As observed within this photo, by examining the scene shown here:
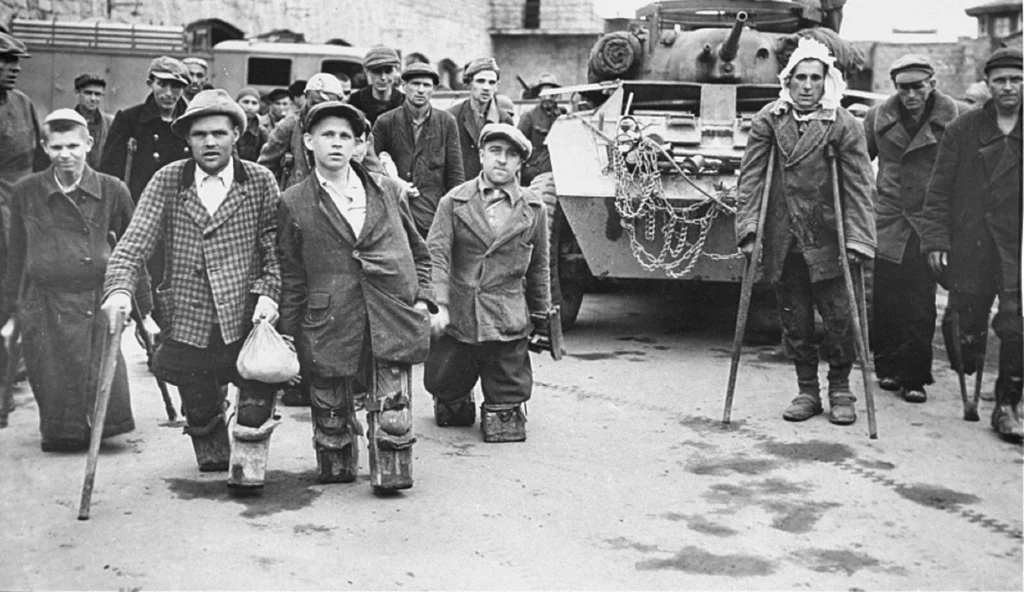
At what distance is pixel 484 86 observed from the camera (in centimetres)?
826

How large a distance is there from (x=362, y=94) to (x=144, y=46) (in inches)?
358

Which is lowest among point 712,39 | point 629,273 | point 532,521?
point 532,521

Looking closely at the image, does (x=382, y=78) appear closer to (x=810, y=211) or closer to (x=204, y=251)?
(x=810, y=211)

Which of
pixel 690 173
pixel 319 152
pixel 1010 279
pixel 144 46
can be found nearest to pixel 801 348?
pixel 1010 279

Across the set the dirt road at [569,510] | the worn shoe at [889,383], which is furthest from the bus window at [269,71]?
the worn shoe at [889,383]

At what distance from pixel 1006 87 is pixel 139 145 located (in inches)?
180

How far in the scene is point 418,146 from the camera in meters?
7.71

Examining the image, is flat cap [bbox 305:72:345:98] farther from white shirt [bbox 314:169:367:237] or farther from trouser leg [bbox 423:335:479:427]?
white shirt [bbox 314:169:367:237]

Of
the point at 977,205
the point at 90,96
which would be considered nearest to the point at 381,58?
the point at 90,96

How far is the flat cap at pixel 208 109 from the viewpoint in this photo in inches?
191

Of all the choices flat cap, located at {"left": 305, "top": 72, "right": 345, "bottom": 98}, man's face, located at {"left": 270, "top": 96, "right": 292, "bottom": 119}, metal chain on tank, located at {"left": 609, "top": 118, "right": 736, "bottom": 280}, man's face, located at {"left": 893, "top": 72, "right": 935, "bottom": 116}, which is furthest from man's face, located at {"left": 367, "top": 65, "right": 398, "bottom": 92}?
man's face, located at {"left": 270, "top": 96, "right": 292, "bottom": 119}

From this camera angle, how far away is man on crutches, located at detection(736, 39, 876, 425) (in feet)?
21.3

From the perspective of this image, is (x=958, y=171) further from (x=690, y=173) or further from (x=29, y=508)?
(x=29, y=508)

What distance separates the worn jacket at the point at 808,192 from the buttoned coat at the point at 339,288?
228 centimetres
